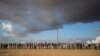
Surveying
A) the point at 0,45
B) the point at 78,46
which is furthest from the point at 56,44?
the point at 0,45

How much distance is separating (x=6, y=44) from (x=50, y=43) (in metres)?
8.36

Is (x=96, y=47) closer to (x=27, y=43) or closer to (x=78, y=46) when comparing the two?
(x=78, y=46)

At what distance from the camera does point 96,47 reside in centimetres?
3597

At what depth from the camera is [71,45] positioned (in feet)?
127

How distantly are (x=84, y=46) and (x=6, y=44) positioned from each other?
14.6 meters

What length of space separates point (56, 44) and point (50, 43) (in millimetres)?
1218

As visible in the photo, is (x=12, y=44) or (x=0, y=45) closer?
(x=0, y=45)

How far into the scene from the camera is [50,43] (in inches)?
1511

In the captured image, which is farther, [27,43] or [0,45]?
[27,43]

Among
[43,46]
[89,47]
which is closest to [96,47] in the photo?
[89,47]

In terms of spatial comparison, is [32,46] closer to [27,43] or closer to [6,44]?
[27,43]

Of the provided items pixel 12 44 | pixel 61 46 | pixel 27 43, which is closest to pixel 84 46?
pixel 61 46

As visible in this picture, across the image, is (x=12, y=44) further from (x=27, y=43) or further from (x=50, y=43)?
(x=50, y=43)

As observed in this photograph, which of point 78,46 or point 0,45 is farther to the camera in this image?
point 78,46
